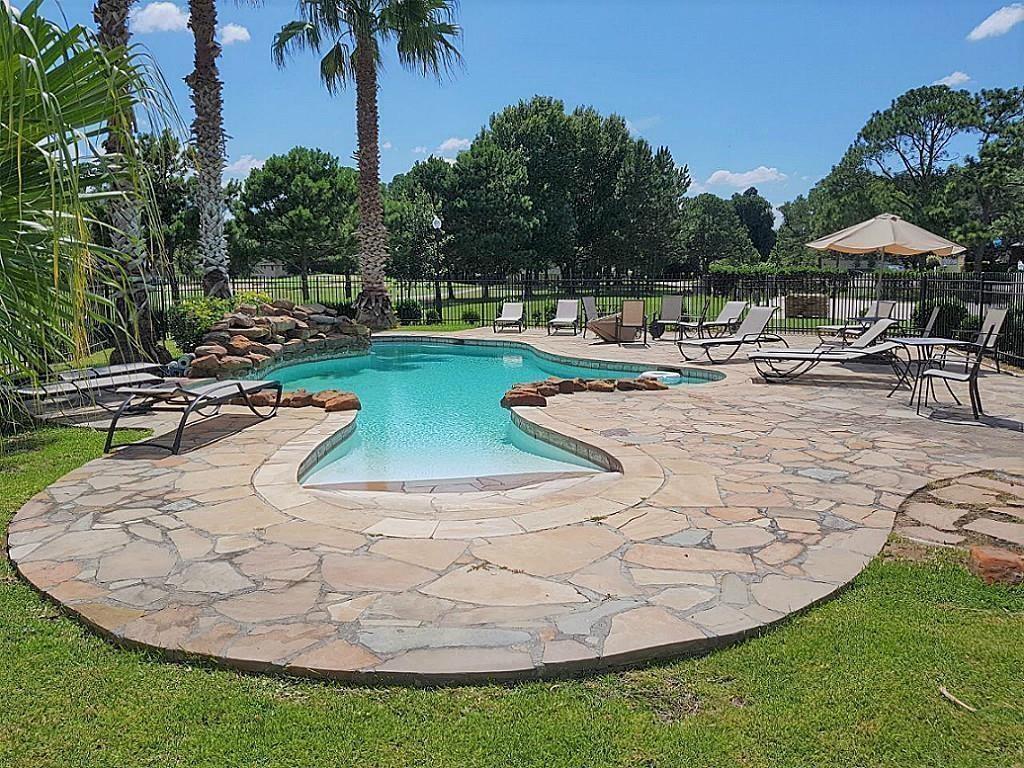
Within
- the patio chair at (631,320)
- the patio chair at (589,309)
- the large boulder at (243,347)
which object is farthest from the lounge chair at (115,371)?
the patio chair at (589,309)

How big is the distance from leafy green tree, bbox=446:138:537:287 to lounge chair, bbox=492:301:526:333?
13.4m

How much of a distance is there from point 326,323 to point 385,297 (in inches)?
119

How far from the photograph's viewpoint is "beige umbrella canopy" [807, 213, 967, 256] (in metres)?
11.3

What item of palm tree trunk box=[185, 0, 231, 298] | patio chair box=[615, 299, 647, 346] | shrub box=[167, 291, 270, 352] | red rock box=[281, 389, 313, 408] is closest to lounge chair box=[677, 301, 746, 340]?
patio chair box=[615, 299, 647, 346]

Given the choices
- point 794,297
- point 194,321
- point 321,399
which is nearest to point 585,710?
point 321,399

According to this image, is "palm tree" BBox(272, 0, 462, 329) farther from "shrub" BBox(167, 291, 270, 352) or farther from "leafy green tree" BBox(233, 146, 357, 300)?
"leafy green tree" BBox(233, 146, 357, 300)

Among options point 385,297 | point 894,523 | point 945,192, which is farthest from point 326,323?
point 945,192

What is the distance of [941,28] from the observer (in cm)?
1456

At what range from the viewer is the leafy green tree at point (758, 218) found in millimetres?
88062

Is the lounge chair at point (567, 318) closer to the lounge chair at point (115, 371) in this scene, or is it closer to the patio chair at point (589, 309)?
the patio chair at point (589, 309)

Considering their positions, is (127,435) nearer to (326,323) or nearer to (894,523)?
(894,523)

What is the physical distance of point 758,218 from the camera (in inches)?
3499

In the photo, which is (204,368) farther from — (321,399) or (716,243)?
(716,243)

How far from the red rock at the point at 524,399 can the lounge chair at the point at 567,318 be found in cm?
831
